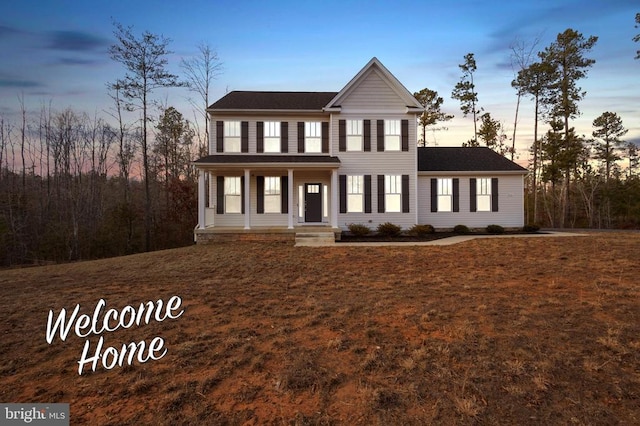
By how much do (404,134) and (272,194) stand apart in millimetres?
7132

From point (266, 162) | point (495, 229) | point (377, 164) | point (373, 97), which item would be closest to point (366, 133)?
point (377, 164)

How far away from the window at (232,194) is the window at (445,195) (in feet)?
33.3

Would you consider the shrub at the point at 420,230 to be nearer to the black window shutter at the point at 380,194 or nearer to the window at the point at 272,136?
the black window shutter at the point at 380,194

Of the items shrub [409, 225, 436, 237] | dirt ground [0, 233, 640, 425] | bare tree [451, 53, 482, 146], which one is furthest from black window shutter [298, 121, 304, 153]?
bare tree [451, 53, 482, 146]

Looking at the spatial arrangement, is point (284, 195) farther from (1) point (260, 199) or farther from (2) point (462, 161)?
(2) point (462, 161)

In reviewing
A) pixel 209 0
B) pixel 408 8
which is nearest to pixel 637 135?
pixel 408 8

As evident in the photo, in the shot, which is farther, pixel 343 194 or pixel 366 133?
pixel 366 133

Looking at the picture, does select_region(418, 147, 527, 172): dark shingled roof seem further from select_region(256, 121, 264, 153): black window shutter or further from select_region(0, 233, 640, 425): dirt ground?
select_region(0, 233, 640, 425): dirt ground

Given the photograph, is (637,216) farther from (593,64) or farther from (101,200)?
(101,200)

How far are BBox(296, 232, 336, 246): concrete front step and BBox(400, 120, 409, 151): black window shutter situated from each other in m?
5.96

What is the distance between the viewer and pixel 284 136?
16156mm

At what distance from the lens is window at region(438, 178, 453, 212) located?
16.6m

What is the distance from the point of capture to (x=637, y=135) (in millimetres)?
32312

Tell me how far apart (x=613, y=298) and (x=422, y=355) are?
4.49 m
